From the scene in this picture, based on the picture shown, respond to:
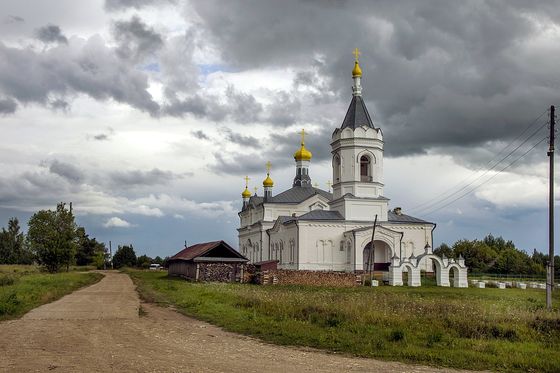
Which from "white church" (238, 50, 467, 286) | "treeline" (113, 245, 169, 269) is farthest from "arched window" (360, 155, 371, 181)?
"treeline" (113, 245, 169, 269)

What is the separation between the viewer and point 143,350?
12781 millimetres

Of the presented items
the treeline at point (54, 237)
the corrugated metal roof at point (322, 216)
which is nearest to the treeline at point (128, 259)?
the treeline at point (54, 237)

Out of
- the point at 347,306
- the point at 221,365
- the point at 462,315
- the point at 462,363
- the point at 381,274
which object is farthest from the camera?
the point at 381,274

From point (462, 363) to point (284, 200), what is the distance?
53.1 meters

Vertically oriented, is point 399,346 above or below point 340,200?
below

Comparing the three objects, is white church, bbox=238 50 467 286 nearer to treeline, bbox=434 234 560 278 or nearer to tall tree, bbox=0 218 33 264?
treeline, bbox=434 234 560 278

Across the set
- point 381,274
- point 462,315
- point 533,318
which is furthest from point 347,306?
point 381,274

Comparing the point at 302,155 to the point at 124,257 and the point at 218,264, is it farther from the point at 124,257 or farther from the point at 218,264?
the point at 124,257

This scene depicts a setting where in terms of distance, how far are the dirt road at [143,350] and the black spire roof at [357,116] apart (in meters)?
36.8

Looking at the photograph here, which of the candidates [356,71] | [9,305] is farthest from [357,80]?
[9,305]

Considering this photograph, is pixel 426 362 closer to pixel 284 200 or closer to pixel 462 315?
pixel 462 315

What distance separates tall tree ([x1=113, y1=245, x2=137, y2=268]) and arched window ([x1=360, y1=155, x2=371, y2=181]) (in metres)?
60.9

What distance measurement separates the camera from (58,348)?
42.3 feet

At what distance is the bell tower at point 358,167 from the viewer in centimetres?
5231
